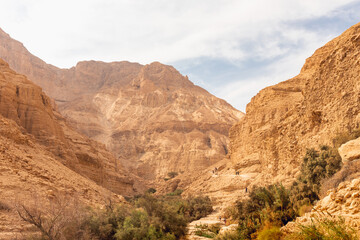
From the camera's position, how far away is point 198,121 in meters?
73.4

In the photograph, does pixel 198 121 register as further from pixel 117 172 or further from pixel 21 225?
pixel 21 225

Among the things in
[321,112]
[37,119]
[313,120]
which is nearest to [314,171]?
[321,112]

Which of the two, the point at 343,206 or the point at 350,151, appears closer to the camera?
the point at 343,206

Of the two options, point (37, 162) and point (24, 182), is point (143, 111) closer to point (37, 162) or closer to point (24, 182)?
point (37, 162)

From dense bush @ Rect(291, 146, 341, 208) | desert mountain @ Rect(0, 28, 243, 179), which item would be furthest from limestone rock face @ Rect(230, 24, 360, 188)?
desert mountain @ Rect(0, 28, 243, 179)

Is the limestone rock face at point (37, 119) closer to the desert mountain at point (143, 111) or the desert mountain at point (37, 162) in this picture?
the desert mountain at point (37, 162)

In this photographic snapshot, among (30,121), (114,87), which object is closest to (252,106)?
(30,121)

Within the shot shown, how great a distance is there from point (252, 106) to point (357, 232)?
3566cm

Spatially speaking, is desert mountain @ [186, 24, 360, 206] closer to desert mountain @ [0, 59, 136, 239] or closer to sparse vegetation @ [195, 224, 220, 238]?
sparse vegetation @ [195, 224, 220, 238]

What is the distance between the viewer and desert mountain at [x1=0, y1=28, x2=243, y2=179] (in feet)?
207

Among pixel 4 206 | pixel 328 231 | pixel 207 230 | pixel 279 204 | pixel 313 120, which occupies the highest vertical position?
pixel 313 120

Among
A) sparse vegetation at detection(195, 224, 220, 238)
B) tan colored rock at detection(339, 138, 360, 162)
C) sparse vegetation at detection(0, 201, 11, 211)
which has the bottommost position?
sparse vegetation at detection(195, 224, 220, 238)

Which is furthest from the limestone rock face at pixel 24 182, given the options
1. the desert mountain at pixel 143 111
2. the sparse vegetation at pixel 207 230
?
the desert mountain at pixel 143 111

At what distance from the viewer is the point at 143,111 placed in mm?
81500
